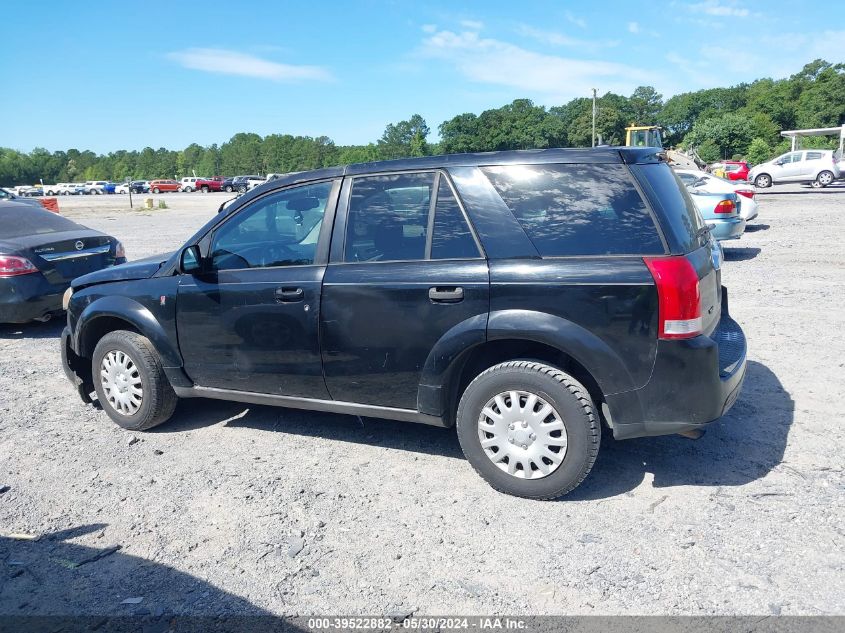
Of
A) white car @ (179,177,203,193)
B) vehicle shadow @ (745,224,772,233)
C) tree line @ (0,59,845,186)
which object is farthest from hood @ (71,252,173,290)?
white car @ (179,177,203,193)

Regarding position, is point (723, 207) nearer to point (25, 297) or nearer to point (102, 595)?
point (25, 297)

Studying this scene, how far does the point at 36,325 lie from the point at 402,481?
7.24m

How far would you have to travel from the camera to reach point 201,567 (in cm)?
334

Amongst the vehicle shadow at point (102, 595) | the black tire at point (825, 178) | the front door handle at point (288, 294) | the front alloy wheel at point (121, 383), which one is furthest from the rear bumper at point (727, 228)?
the black tire at point (825, 178)

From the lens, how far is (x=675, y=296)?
11.2 ft

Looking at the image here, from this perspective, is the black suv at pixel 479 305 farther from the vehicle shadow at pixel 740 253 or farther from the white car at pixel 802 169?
the white car at pixel 802 169

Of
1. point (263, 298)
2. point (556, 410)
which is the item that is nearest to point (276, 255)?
point (263, 298)

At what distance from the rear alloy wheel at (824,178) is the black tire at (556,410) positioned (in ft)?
104

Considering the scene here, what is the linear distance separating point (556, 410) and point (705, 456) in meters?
1.33

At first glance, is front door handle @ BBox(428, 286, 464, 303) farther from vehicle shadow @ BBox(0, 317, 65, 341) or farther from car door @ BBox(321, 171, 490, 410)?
vehicle shadow @ BBox(0, 317, 65, 341)

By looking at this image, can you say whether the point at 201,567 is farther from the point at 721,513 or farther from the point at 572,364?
the point at 721,513

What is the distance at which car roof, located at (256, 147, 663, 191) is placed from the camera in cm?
378

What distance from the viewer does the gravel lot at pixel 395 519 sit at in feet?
10.0

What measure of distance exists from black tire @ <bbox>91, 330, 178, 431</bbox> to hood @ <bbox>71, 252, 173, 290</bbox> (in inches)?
16.6
